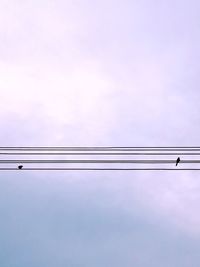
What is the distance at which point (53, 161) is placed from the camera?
2008 cm

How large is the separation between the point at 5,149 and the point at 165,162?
756 centimetres

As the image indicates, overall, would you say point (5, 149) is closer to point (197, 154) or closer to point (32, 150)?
point (32, 150)

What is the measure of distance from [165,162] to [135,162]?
1327mm

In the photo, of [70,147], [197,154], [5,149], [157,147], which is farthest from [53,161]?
[197,154]

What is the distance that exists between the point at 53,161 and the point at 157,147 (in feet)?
15.7

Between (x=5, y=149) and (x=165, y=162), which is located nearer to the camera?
(x=165, y=162)

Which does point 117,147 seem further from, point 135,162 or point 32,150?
point 32,150

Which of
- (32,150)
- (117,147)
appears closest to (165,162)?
(117,147)

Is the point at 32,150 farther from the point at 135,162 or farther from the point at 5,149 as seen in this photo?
the point at 135,162

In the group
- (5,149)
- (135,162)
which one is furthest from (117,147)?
(5,149)

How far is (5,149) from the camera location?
21.1m

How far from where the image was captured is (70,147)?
20.7 meters

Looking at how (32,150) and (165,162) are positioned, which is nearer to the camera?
(165,162)

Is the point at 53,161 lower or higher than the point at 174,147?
lower
